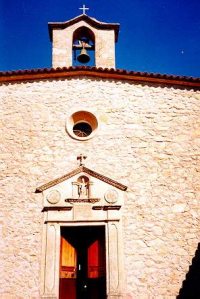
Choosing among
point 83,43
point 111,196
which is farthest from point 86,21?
point 111,196

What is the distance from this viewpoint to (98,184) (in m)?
8.24

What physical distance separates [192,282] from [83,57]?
6508 mm

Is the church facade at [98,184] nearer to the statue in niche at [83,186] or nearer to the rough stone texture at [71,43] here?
the statue in niche at [83,186]

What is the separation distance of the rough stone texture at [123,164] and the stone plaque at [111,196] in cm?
25

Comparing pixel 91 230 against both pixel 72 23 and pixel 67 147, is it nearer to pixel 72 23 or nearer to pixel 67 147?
pixel 67 147

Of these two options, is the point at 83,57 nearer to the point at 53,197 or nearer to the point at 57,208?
the point at 53,197

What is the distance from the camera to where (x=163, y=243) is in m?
7.76

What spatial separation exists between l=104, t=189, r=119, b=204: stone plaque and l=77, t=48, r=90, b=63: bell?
4189 millimetres

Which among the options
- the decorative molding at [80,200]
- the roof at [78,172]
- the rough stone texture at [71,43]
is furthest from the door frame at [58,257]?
the rough stone texture at [71,43]

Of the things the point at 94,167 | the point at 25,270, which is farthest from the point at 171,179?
the point at 25,270

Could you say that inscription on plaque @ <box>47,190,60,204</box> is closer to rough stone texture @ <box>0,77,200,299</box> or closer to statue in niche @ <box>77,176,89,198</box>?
rough stone texture @ <box>0,77,200,299</box>

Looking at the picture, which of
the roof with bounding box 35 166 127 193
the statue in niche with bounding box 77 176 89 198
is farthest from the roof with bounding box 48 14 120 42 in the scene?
the statue in niche with bounding box 77 176 89 198

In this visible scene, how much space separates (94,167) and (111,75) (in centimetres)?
248

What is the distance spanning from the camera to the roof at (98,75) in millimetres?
9203
